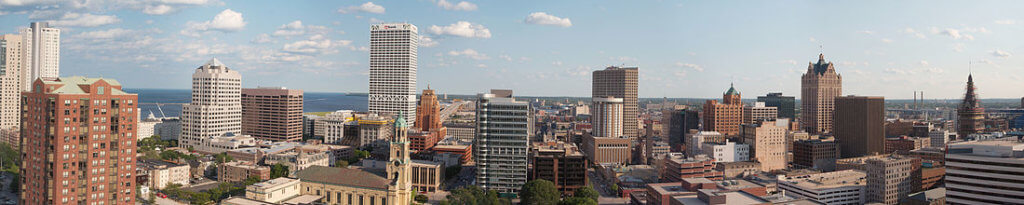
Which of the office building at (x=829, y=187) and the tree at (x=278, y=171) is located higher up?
the tree at (x=278, y=171)

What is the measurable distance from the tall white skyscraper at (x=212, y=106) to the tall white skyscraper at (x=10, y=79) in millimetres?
28490

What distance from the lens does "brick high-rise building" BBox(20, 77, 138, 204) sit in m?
51.7

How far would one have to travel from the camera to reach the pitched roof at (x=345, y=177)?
68.2 m

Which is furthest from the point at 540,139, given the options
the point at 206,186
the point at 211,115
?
the point at 206,186

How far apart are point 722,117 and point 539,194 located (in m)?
92.0

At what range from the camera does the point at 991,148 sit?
194 ft

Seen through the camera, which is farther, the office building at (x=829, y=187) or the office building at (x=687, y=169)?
the office building at (x=687, y=169)

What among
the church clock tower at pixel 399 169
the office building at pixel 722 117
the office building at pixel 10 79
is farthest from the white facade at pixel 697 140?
the office building at pixel 10 79

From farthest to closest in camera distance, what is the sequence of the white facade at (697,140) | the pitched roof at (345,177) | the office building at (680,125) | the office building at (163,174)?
the office building at (680,125) → the white facade at (697,140) → the office building at (163,174) → the pitched roof at (345,177)

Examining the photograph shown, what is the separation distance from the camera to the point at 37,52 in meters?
119

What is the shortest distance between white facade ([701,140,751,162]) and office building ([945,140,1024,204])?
6172cm

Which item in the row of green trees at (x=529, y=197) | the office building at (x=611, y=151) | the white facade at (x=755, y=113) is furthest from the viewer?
the white facade at (x=755, y=113)

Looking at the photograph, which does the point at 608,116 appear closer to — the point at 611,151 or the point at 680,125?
the point at 611,151

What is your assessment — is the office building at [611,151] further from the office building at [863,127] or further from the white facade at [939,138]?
the white facade at [939,138]
